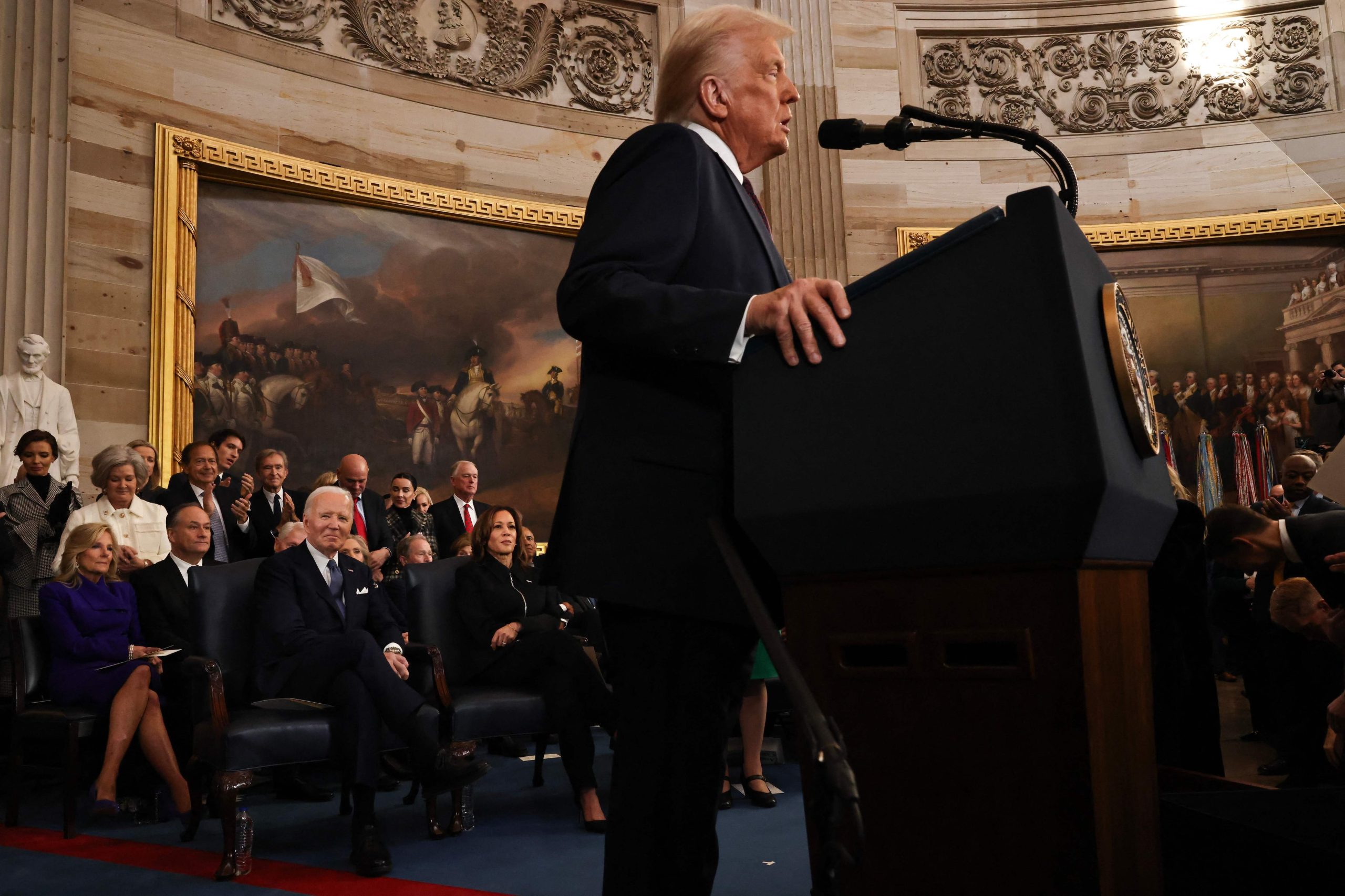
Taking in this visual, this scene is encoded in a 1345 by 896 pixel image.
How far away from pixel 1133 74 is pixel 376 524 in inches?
354

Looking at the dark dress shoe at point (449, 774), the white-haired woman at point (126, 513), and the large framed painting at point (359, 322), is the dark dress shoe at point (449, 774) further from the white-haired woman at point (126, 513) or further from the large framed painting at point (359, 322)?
the large framed painting at point (359, 322)

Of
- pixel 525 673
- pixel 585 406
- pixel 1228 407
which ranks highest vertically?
pixel 1228 407

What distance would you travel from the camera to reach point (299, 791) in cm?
504

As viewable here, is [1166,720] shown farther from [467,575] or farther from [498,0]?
[498,0]

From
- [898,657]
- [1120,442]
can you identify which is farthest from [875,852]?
[1120,442]

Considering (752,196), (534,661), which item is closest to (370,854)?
(534,661)

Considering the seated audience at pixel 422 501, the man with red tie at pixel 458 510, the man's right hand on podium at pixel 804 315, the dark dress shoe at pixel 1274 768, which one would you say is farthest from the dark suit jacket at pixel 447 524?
the man's right hand on podium at pixel 804 315

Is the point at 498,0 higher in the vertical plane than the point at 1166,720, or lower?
higher

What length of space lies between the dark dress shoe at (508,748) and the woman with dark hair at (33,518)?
256cm

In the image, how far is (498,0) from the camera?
9461 millimetres

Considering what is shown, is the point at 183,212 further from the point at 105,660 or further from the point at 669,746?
the point at 669,746

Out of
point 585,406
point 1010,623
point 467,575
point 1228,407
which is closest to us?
point 1010,623

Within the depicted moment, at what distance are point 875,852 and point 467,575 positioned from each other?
4256 mm

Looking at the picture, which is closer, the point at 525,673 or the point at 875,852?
the point at 875,852
